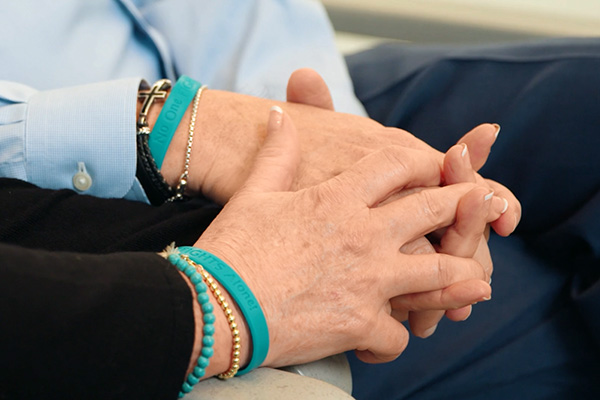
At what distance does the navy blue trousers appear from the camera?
719 mm

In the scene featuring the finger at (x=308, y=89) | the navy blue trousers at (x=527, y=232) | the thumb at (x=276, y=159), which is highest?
the finger at (x=308, y=89)

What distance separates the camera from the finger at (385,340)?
0.57 m

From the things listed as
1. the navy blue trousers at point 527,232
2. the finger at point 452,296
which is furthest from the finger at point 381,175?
the navy blue trousers at point 527,232

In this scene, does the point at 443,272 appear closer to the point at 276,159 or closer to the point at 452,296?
the point at 452,296

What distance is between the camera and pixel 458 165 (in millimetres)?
625

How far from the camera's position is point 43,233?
0.59 meters

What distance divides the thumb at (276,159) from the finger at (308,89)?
3.0 inches

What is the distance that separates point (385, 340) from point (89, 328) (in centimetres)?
30

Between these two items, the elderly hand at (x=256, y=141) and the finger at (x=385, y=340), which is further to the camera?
the elderly hand at (x=256, y=141)

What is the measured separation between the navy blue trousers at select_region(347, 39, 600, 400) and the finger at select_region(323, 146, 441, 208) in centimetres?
23

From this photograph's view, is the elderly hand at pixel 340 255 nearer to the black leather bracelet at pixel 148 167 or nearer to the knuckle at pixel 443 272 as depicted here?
the knuckle at pixel 443 272

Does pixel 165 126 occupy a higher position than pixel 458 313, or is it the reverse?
pixel 165 126

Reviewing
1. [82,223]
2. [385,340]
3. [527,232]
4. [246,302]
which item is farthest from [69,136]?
[527,232]

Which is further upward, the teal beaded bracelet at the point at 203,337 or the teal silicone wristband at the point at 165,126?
the teal silicone wristband at the point at 165,126
